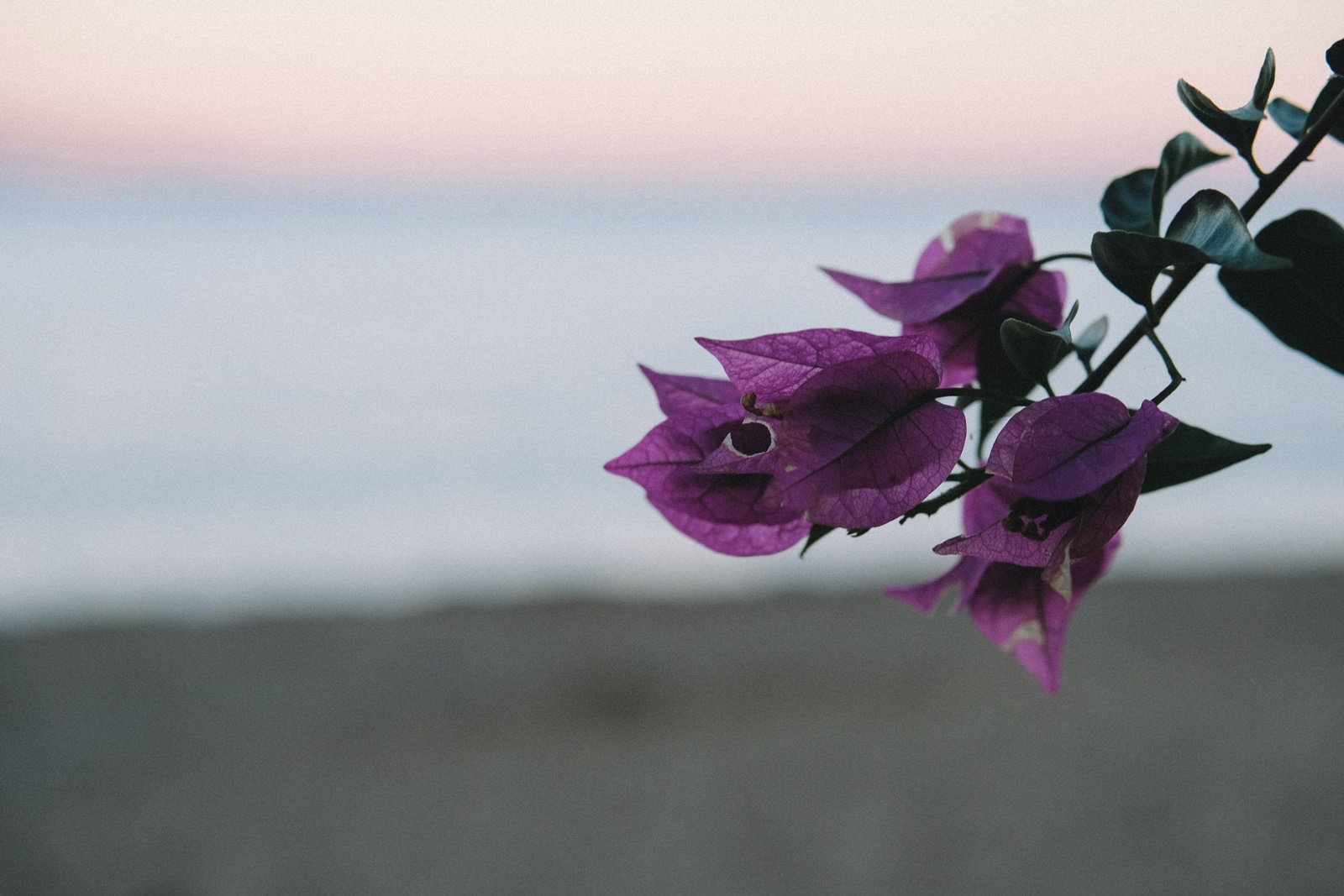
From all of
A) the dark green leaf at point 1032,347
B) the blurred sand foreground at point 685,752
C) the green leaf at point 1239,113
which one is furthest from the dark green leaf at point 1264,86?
the blurred sand foreground at point 685,752

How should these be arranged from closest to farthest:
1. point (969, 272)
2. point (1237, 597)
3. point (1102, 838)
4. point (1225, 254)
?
point (1225, 254), point (969, 272), point (1102, 838), point (1237, 597)

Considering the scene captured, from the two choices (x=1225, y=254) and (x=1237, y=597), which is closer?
(x=1225, y=254)

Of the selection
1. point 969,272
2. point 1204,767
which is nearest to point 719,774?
point 1204,767

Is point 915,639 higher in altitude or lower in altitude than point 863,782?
higher

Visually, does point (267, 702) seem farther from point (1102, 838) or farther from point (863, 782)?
point (1102, 838)

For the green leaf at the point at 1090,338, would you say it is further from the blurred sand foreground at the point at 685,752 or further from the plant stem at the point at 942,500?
the blurred sand foreground at the point at 685,752

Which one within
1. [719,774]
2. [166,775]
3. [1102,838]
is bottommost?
[1102,838]

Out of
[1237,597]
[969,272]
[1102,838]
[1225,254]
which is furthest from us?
[1237,597]

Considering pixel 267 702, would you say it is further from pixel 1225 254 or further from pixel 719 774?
pixel 1225 254

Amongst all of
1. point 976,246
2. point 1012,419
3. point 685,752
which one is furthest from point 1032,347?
point 685,752
